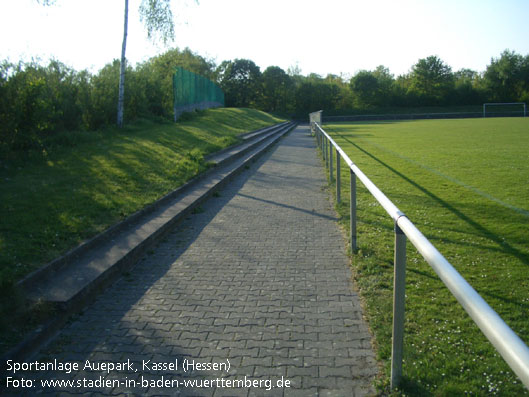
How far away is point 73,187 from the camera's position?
23.7 feet

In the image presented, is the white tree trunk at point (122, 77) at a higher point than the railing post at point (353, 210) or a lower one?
higher

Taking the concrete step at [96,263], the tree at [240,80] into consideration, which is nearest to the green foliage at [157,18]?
the concrete step at [96,263]

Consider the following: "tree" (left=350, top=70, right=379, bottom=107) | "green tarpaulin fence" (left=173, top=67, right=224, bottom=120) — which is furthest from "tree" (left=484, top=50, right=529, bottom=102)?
"green tarpaulin fence" (left=173, top=67, right=224, bottom=120)

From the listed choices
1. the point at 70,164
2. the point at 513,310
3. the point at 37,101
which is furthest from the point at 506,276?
the point at 37,101

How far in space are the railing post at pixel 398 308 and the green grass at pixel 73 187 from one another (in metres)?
2.73

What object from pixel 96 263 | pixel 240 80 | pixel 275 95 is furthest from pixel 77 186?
pixel 240 80

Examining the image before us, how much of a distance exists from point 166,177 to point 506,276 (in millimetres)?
6815

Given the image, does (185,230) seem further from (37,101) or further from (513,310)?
(37,101)

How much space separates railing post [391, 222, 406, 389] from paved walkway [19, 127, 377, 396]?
205 mm

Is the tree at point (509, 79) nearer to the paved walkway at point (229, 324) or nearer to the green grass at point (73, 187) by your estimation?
the green grass at point (73, 187)

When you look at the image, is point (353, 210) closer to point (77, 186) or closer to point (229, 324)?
point (229, 324)

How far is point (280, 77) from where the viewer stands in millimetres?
80875

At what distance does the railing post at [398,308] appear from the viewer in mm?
2559

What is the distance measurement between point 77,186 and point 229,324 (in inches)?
196
